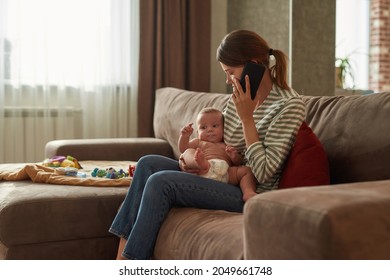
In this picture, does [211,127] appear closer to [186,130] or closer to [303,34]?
[186,130]

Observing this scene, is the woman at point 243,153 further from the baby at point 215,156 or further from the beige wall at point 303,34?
the beige wall at point 303,34

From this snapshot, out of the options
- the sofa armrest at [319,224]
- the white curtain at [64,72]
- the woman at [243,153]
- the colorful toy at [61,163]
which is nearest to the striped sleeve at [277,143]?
the woman at [243,153]

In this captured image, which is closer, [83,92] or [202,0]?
[83,92]

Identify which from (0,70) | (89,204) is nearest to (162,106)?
(0,70)

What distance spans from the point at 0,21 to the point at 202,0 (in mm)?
1554

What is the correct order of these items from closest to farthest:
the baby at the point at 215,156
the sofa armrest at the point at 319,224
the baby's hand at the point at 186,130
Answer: the sofa armrest at the point at 319,224
the baby at the point at 215,156
the baby's hand at the point at 186,130

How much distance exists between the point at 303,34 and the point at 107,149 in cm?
165

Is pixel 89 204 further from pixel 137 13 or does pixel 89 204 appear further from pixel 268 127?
pixel 137 13

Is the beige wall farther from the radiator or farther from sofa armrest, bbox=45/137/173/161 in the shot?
the radiator

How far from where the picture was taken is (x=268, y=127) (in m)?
1.97

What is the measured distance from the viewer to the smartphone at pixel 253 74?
2.02 metres

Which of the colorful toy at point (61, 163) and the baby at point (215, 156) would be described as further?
the colorful toy at point (61, 163)

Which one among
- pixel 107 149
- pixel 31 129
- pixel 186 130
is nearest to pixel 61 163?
pixel 107 149

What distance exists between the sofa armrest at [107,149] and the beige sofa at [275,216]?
408mm
